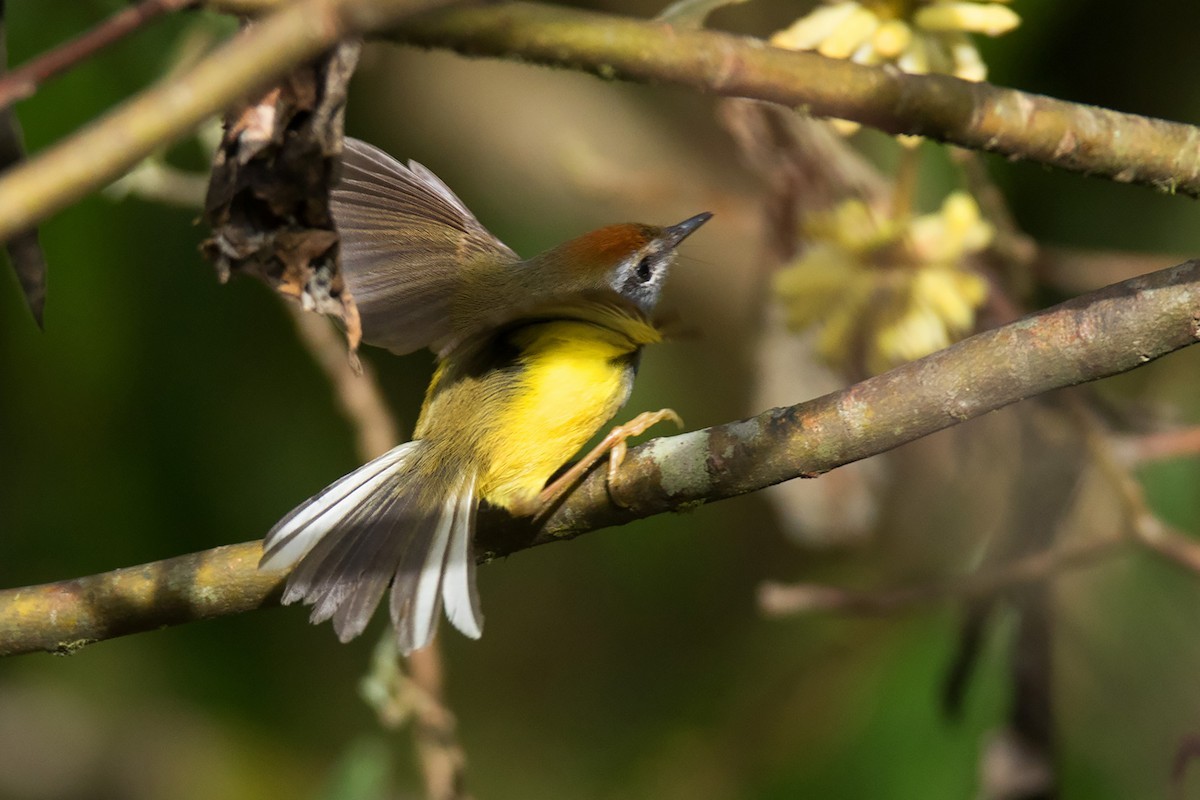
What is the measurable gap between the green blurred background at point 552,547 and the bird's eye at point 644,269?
0.43 metres

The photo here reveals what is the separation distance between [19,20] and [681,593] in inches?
97.5

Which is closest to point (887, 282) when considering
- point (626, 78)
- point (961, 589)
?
point (961, 589)

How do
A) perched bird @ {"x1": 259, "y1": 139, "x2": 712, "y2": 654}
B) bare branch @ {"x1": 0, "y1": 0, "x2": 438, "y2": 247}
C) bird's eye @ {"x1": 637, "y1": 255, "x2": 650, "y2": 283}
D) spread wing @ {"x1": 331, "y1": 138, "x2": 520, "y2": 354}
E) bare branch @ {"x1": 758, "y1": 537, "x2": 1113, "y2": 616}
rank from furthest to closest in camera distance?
1. bird's eye @ {"x1": 637, "y1": 255, "x2": 650, "y2": 283}
2. bare branch @ {"x1": 758, "y1": 537, "x2": 1113, "y2": 616}
3. spread wing @ {"x1": 331, "y1": 138, "x2": 520, "y2": 354}
4. perched bird @ {"x1": 259, "y1": 139, "x2": 712, "y2": 654}
5. bare branch @ {"x1": 0, "y1": 0, "x2": 438, "y2": 247}

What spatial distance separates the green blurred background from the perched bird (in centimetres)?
74

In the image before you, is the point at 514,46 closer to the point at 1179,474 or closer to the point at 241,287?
the point at 1179,474

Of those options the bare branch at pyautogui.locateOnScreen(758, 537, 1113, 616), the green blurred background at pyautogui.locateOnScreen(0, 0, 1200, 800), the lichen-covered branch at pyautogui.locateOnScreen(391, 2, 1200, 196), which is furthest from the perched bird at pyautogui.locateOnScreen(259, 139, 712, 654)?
the green blurred background at pyautogui.locateOnScreen(0, 0, 1200, 800)

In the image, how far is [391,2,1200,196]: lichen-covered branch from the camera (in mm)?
1312

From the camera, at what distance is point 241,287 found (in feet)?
12.9

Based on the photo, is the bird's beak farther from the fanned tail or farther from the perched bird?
the fanned tail

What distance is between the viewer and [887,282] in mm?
2512

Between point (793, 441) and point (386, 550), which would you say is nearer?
point (793, 441)

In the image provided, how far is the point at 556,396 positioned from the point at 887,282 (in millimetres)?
692

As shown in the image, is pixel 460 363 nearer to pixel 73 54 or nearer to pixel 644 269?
pixel 644 269

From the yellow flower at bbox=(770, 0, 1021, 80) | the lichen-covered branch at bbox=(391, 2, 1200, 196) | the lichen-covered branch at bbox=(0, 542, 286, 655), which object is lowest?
the lichen-covered branch at bbox=(0, 542, 286, 655)
